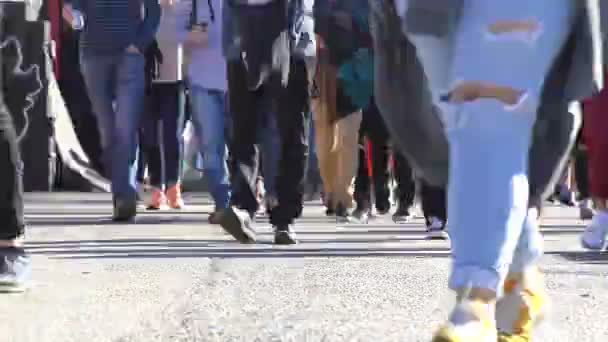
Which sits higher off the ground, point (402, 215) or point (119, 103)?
point (119, 103)

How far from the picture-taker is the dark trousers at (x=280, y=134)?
22.2 ft

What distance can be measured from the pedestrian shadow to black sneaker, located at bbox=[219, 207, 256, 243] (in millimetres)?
61

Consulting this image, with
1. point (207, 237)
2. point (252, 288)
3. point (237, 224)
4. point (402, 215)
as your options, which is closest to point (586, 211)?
point (402, 215)

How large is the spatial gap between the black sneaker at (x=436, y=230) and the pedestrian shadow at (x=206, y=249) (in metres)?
0.41

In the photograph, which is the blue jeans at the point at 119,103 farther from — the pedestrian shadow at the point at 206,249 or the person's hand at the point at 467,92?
the person's hand at the point at 467,92

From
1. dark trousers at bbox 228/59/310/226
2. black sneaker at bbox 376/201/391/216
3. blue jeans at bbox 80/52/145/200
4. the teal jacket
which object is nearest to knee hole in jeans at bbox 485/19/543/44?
dark trousers at bbox 228/59/310/226

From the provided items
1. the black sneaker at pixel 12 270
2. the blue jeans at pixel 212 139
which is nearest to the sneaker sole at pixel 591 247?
the blue jeans at pixel 212 139

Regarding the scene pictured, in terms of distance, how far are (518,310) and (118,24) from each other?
219 inches

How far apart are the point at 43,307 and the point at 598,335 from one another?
1730 millimetres

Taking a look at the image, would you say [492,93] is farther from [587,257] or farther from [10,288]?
[587,257]

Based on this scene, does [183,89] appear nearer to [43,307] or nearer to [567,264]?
[567,264]

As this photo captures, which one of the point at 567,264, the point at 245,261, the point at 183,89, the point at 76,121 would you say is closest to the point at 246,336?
the point at 245,261

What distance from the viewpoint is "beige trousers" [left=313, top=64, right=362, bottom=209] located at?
9.45 meters

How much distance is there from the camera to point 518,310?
3172mm
